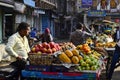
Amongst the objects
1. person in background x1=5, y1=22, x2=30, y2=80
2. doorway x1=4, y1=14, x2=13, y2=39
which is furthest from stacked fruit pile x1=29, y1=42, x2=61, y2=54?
doorway x1=4, y1=14, x2=13, y2=39

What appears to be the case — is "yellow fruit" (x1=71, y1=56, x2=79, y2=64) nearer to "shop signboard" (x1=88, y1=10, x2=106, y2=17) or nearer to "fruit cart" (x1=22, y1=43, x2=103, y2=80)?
"fruit cart" (x1=22, y1=43, x2=103, y2=80)

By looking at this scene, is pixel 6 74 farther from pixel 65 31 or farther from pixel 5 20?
pixel 65 31

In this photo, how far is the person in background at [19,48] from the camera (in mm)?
6859

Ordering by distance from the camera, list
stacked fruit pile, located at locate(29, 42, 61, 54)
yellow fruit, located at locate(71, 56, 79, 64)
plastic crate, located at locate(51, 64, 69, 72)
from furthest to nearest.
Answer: stacked fruit pile, located at locate(29, 42, 61, 54) < yellow fruit, located at locate(71, 56, 79, 64) < plastic crate, located at locate(51, 64, 69, 72)

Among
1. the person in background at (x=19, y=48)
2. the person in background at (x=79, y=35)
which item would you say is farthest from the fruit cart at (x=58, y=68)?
the person in background at (x=79, y=35)

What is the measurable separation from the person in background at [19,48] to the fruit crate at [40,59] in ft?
0.54

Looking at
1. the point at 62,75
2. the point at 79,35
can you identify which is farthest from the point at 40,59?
the point at 79,35

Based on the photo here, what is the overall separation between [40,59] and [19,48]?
20.6 inches

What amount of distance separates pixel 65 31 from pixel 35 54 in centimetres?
Answer: 5055

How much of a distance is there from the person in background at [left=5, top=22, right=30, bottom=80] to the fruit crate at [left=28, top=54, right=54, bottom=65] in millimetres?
166

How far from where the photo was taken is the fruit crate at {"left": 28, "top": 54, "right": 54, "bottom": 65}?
6793mm

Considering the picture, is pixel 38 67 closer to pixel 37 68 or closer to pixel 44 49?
pixel 37 68

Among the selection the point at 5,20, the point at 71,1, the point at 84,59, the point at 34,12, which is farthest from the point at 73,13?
the point at 84,59

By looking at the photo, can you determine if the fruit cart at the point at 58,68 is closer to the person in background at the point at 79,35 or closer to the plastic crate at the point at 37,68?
the plastic crate at the point at 37,68
